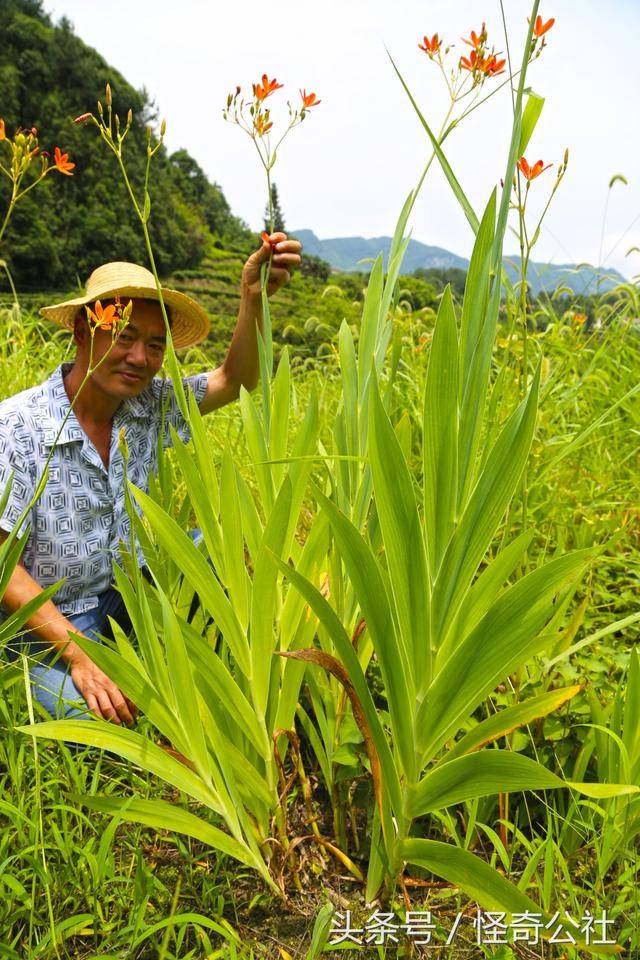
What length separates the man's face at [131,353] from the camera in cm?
167

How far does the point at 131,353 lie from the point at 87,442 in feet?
0.83

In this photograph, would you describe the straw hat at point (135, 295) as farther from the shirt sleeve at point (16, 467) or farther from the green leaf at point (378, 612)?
the green leaf at point (378, 612)

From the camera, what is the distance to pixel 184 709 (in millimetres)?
866

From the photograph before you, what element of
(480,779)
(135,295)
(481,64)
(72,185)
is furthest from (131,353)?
(72,185)

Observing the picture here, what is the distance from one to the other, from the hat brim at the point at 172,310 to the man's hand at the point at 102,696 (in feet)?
2.59

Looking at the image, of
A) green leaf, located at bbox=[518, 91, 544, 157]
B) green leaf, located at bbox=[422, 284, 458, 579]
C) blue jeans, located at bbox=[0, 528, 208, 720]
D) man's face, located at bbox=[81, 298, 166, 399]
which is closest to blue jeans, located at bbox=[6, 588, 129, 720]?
blue jeans, located at bbox=[0, 528, 208, 720]

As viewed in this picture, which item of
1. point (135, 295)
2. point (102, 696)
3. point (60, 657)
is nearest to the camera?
point (102, 696)

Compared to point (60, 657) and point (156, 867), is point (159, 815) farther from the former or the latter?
point (60, 657)

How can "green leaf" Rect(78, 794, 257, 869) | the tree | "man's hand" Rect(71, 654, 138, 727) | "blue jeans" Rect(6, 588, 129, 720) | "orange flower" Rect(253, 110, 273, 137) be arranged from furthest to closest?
the tree → "blue jeans" Rect(6, 588, 129, 720) → "man's hand" Rect(71, 654, 138, 727) → "orange flower" Rect(253, 110, 273, 137) → "green leaf" Rect(78, 794, 257, 869)

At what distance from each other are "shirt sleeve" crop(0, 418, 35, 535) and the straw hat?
33 cm

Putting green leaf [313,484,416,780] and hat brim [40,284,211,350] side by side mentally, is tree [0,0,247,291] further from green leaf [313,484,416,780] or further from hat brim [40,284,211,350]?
green leaf [313,484,416,780]

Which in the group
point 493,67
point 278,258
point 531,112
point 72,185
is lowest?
point 278,258

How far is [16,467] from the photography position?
1590 millimetres

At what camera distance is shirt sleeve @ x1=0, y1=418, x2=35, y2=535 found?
1.57 metres
